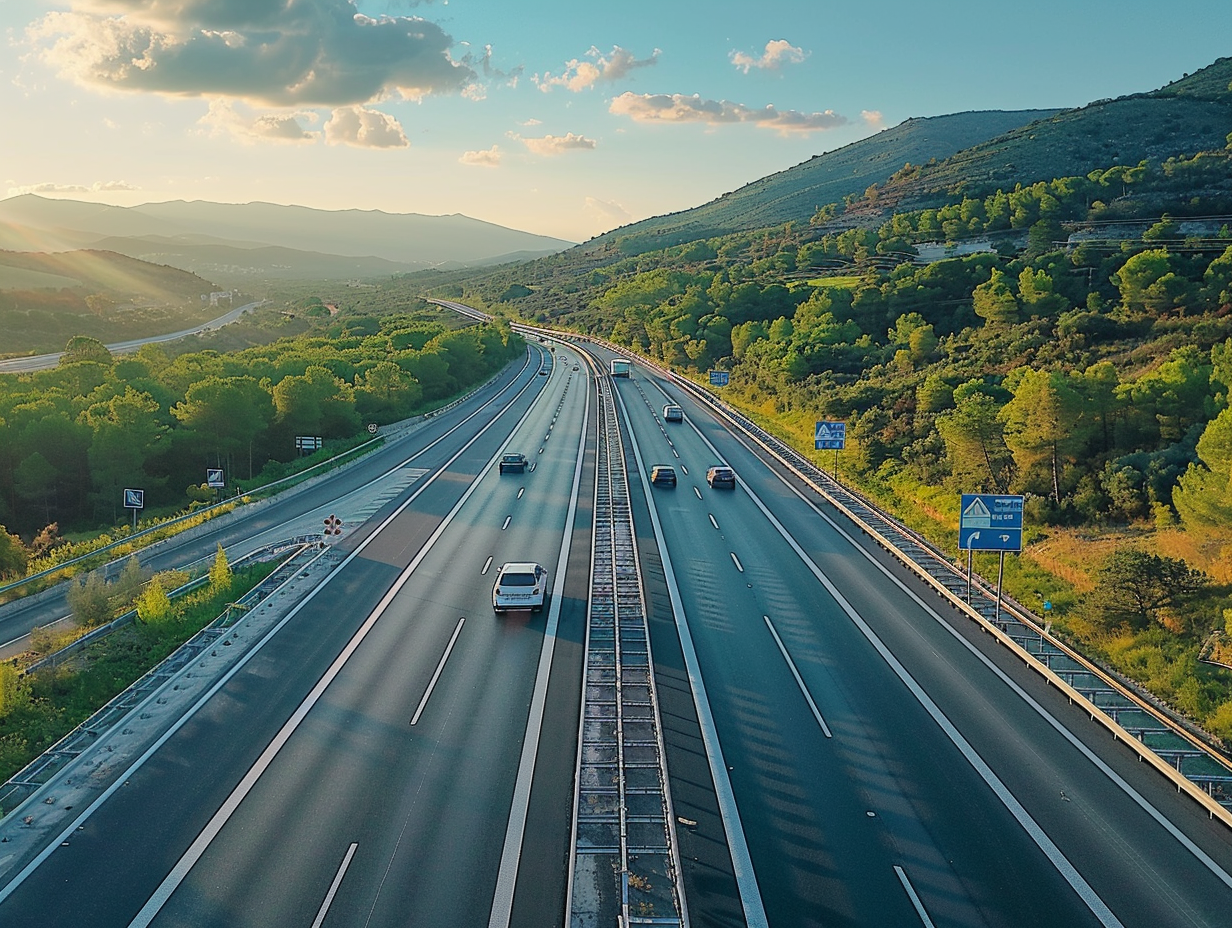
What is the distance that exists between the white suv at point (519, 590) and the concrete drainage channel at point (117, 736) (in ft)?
20.8

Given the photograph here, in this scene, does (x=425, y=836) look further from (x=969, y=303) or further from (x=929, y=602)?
(x=969, y=303)

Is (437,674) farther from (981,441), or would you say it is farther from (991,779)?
(981,441)

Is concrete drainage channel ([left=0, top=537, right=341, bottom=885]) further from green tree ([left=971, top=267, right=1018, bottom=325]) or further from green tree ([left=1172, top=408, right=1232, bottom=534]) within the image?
green tree ([left=971, top=267, right=1018, bottom=325])

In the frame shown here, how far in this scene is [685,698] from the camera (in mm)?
19344

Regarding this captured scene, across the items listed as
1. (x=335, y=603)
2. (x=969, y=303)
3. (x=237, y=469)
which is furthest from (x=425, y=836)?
(x=969, y=303)

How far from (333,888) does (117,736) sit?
799 cm

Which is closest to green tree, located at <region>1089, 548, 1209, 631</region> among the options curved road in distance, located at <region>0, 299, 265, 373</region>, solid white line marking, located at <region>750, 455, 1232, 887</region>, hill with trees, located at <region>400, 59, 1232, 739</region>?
hill with trees, located at <region>400, 59, 1232, 739</region>

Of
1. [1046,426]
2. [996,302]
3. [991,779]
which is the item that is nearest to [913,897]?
[991,779]

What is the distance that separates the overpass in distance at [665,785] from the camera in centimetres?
1262

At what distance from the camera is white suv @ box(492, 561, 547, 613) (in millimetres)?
25000

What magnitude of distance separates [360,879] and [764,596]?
52.5 feet

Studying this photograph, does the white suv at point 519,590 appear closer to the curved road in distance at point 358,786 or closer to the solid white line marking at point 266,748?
the curved road in distance at point 358,786

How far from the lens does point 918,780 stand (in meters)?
15.9

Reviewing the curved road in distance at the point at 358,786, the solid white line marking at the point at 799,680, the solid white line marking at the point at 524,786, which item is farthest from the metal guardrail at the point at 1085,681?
the solid white line marking at the point at 524,786
